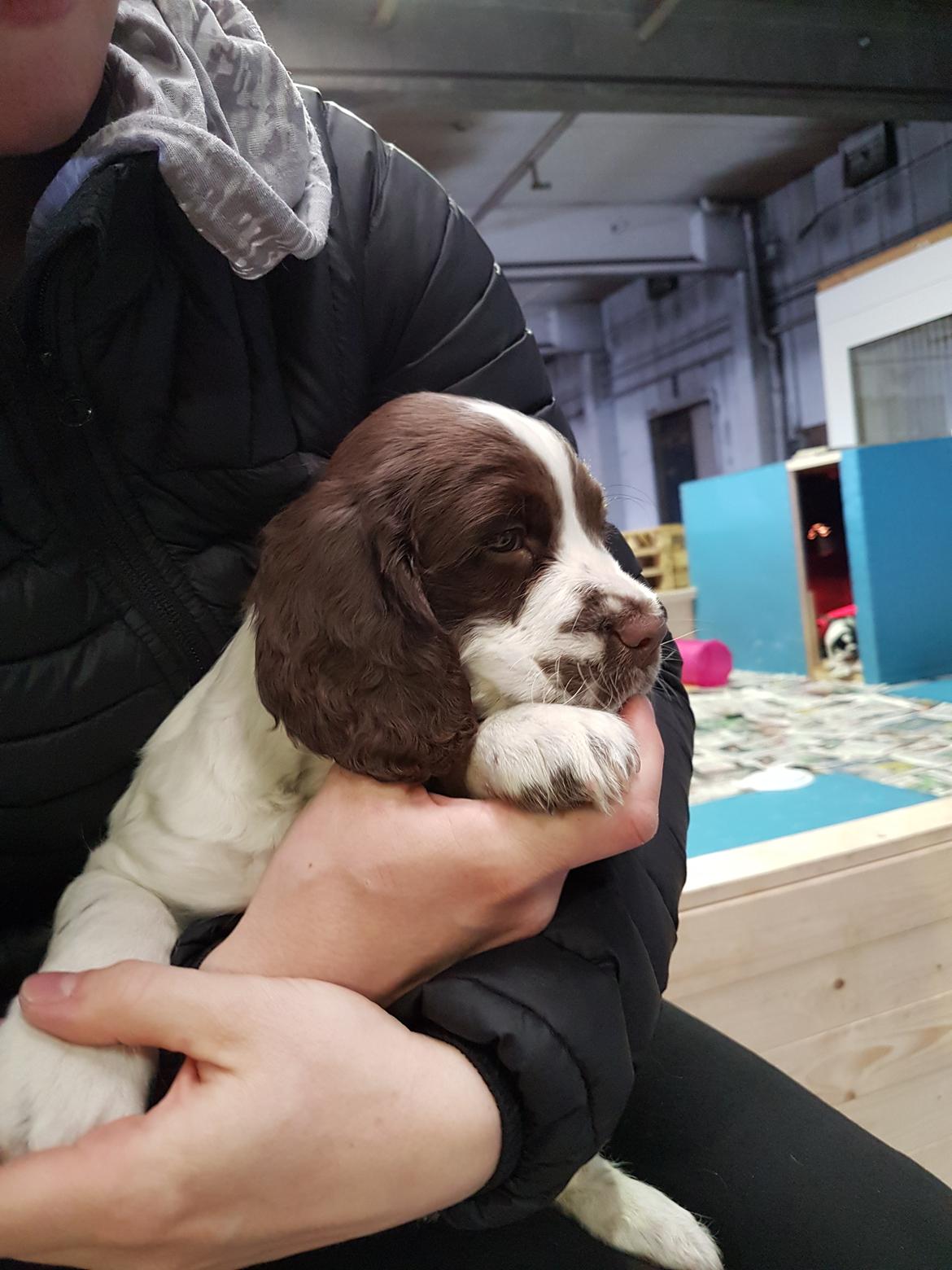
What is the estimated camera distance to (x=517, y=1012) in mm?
983

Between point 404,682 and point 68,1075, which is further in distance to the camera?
point 404,682

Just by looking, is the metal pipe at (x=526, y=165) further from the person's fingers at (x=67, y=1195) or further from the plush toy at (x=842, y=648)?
the person's fingers at (x=67, y=1195)

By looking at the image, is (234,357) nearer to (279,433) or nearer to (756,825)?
(279,433)

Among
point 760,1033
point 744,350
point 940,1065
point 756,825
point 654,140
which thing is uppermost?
point 654,140

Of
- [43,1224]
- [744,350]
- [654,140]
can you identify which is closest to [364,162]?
[43,1224]

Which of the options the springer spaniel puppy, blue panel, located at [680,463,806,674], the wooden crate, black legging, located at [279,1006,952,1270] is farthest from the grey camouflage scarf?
the wooden crate

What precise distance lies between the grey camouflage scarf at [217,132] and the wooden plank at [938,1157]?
2173 millimetres

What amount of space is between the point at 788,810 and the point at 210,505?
1.61 meters

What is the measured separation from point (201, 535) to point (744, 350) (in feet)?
28.9

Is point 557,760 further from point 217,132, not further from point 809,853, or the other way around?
point 809,853

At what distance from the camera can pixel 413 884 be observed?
40.6 inches

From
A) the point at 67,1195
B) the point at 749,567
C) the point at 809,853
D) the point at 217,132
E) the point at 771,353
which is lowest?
the point at 809,853

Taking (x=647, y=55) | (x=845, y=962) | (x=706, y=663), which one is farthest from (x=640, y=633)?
(x=647, y=55)

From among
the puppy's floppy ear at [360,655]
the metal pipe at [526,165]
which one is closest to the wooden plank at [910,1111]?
the puppy's floppy ear at [360,655]
